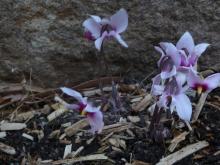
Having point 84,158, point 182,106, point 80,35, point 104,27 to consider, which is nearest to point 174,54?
point 182,106

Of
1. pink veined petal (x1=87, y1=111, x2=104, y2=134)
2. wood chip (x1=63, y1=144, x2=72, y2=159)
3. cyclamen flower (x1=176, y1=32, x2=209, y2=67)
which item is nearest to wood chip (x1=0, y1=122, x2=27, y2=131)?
wood chip (x1=63, y1=144, x2=72, y2=159)

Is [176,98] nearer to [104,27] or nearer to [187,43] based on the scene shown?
[187,43]

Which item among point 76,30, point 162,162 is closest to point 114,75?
point 76,30

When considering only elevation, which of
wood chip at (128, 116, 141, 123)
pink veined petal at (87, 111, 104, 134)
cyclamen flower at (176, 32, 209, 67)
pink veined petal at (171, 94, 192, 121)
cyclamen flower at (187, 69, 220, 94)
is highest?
cyclamen flower at (176, 32, 209, 67)

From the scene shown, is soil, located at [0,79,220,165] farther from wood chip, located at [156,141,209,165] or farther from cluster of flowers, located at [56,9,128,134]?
cluster of flowers, located at [56,9,128,134]

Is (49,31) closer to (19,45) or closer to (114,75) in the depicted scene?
(19,45)

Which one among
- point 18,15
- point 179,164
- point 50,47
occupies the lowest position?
point 179,164
